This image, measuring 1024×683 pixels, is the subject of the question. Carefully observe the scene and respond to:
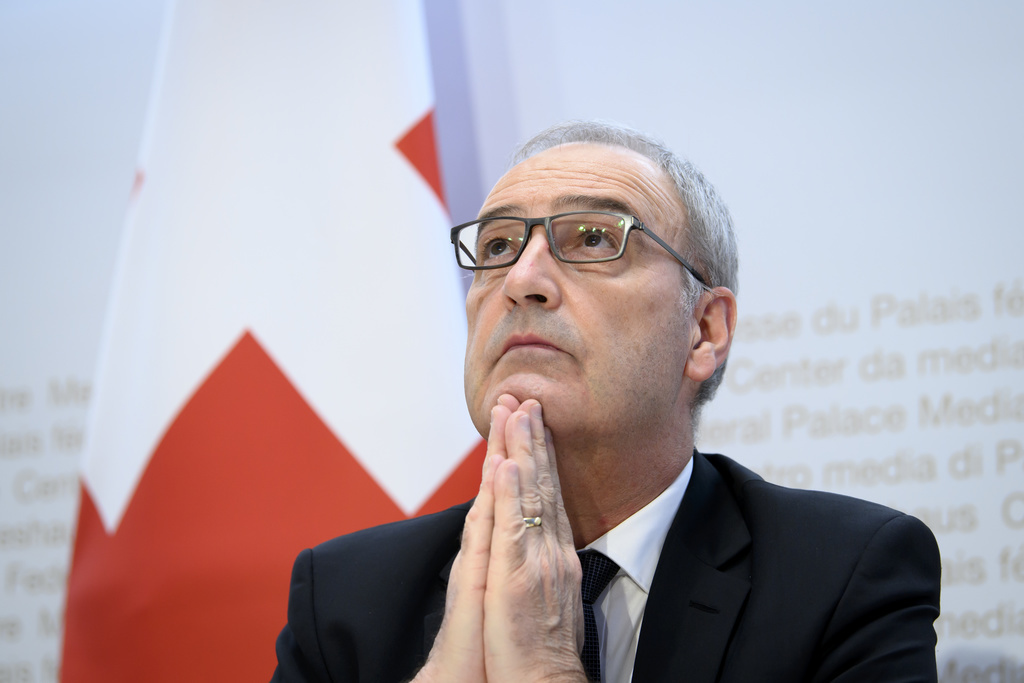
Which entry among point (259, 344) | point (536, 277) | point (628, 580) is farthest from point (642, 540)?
point (259, 344)

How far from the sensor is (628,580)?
154cm

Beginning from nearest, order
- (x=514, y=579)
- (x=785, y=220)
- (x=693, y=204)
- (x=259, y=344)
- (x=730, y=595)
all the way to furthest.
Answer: (x=514, y=579) < (x=730, y=595) < (x=693, y=204) < (x=259, y=344) < (x=785, y=220)

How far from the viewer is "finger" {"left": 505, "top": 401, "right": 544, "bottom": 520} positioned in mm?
1377

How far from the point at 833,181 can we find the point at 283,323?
5.47 ft

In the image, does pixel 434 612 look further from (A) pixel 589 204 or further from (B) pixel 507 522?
(A) pixel 589 204

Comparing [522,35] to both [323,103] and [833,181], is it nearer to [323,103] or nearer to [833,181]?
[323,103]

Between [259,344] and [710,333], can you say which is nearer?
[710,333]

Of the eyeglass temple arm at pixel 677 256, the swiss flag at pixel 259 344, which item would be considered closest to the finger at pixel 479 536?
the eyeglass temple arm at pixel 677 256

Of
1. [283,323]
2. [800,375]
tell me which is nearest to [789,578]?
[800,375]

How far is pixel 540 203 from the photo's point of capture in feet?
5.35

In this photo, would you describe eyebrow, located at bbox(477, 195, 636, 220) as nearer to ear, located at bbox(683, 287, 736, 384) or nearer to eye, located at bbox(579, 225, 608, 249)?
eye, located at bbox(579, 225, 608, 249)

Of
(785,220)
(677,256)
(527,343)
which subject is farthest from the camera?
(785,220)

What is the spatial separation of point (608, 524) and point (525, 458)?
35 centimetres

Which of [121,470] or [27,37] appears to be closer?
[121,470]
